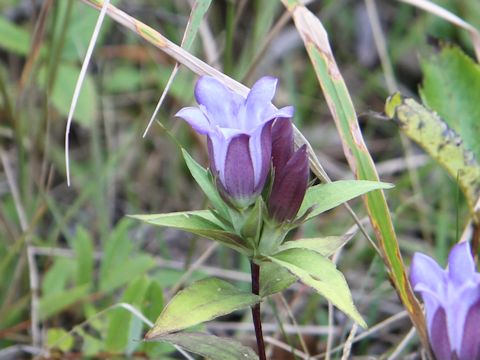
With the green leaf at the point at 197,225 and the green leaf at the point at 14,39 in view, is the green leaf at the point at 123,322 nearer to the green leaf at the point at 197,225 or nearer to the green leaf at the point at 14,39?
the green leaf at the point at 197,225

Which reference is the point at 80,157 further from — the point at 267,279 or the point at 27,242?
the point at 267,279

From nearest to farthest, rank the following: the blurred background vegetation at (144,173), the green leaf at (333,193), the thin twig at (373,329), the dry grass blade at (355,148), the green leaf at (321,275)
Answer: the green leaf at (321,275), the green leaf at (333,193), the dry grass blade at (355,148), the thin twig at (373,329), the blurred background vegetation at (144,173)

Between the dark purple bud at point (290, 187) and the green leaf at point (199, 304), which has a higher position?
the dark purple bud at point (290, 187)

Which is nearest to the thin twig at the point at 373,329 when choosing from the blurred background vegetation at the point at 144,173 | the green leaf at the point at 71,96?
the blurred background vegetation at the point at 144,173

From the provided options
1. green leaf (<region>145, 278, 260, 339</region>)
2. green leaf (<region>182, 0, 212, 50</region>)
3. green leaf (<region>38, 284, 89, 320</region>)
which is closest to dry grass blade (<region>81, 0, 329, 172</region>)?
green leaf (<region>182, 0, 212, 50</region>)

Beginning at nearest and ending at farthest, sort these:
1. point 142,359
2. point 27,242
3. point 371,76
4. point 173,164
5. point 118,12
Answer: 1. point 118,12
2. point 142,359
3. point 27,242
4. point 173,164
5. point 371,76

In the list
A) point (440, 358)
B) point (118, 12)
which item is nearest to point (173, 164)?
point (118, 12)
